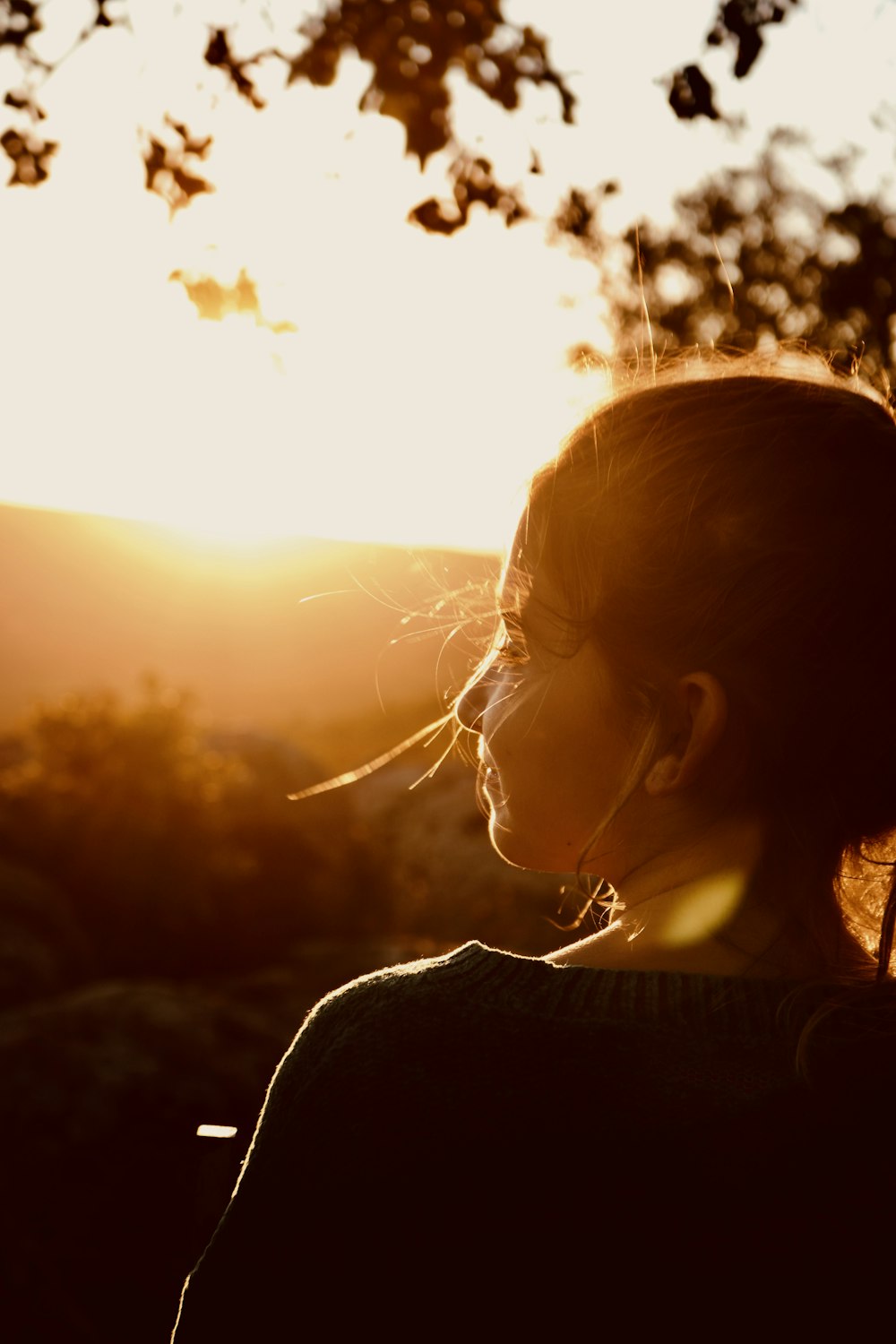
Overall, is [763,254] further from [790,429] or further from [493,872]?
[790,429]

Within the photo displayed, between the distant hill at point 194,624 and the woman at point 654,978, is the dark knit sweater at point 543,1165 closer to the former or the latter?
the woman at point 654,978

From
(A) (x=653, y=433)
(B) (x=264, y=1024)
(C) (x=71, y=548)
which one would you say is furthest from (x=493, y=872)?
(C) (x=71, y=548)

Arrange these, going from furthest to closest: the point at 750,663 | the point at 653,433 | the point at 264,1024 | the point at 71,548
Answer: the point at 71,548 < the point at 264,1024 < the point at 653,433 < the point at 750,663

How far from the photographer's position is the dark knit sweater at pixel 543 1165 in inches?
47.6

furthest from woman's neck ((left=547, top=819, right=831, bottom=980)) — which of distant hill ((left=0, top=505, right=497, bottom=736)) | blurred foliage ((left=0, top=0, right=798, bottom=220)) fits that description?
distant hill ((left=0, top=505, right=497, bottom=736))

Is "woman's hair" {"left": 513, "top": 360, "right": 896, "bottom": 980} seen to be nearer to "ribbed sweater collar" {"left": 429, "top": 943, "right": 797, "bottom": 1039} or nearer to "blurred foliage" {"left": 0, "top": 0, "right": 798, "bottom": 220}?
"ribbed sweater collar" {"left": 429, "top": 943, "right": 797, "bottom": 1039}

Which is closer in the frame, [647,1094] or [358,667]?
[647,1094]

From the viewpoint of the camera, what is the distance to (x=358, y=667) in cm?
4428

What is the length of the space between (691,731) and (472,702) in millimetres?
449

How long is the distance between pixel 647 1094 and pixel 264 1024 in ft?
14.2

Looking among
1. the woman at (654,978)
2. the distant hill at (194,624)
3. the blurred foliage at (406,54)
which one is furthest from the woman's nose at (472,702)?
the distant hill at (194,624)

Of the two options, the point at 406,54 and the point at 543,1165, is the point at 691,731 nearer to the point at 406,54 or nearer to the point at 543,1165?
the point at 543,1165

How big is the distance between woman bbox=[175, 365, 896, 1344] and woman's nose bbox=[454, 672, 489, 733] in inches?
1.4

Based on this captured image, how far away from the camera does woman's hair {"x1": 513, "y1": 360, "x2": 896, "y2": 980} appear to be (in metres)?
1.47
